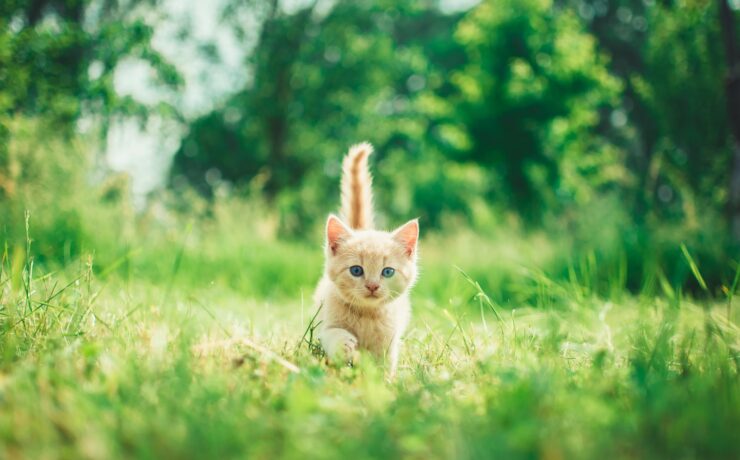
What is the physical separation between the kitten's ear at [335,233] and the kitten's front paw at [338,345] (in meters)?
0.47

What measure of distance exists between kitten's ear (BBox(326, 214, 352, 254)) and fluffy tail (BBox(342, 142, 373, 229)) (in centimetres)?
45

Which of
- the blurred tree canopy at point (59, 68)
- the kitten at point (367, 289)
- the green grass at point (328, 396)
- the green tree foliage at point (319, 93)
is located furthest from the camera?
the green tree foliage at point (319, 93)

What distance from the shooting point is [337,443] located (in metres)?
0.90

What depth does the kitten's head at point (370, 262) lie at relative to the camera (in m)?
1.84

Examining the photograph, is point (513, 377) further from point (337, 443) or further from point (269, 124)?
point (269, 124)

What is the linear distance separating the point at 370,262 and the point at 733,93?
4.71 meters

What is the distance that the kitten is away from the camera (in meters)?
1.78

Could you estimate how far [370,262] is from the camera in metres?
1.92

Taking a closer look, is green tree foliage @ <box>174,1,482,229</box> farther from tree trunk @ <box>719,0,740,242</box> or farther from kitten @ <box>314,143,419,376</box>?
kitten @ <box>314,143,419,376</box>

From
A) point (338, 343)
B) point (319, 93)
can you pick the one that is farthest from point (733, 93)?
point (319, 93)

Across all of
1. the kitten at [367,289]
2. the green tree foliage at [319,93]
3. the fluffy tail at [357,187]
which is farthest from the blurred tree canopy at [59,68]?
the green tree foliage at [319,93]

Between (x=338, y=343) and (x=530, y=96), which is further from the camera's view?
(x=530, y=96)

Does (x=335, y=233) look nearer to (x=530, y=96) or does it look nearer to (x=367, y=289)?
(x=367, y=289)

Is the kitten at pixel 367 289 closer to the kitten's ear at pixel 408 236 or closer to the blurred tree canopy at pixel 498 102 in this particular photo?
the kitten's ear at pixel 408 236
